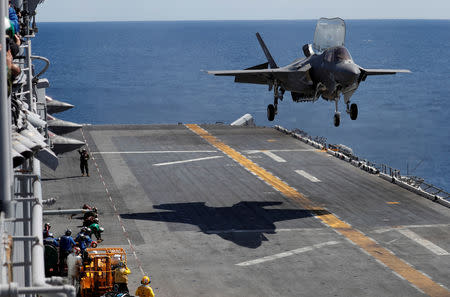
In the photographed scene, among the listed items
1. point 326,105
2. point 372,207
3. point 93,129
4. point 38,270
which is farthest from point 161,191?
point 326,105

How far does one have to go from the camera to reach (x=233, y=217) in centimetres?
4309

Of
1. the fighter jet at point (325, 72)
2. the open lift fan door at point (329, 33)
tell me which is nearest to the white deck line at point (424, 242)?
the fighter jet at point (325, 72)

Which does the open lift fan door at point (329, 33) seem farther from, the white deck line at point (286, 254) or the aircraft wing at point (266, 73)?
the white deck line at point (286, 254)

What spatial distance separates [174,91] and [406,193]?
144495 mm

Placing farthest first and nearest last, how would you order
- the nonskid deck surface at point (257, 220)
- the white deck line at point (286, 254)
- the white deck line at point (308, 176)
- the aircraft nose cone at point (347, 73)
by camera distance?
the white deck line at point (308, 176) → the aircraft nose cone at point (347, 73) → the white deck line at point (286, 254) → the nonskid deck surface at point (257, 220)

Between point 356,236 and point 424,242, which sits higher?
point 424,242

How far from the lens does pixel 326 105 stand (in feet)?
562

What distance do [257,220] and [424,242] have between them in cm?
969

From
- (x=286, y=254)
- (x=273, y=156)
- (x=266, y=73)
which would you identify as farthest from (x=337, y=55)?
(x=273, y=156)

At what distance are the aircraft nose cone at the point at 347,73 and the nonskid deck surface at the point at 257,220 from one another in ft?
28.2

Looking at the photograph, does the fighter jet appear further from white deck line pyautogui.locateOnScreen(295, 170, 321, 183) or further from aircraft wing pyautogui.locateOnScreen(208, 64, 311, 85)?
white deck line pyautogui.locateOnScreen(295, 170, 321, 183)

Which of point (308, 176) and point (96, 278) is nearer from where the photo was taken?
point (96, 278)

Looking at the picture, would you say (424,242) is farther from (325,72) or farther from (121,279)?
(121,279)

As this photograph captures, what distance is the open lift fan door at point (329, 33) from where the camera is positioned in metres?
41.2
